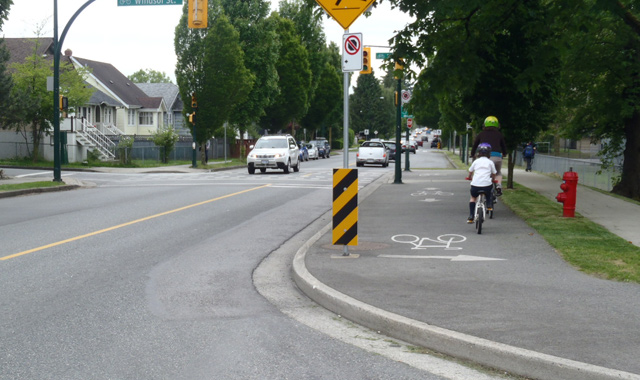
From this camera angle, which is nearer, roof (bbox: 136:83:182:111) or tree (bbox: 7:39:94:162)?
tree (bbox: 7:39:94:162)

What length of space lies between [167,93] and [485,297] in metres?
78.4

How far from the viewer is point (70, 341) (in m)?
5.66

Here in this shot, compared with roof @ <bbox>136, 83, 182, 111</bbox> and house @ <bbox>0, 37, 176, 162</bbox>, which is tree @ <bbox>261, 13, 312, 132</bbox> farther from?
roof @ <bbox>136, 83, 182, 111</bbox>

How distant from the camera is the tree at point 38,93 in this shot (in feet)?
122

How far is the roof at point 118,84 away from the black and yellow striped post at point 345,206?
5945 centimetres

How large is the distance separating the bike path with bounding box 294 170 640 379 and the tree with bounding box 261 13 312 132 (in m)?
56.6

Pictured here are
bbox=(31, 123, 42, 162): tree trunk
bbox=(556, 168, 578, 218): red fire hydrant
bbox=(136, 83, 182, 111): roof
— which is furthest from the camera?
bbox=(136, 83, 182, 111): roof

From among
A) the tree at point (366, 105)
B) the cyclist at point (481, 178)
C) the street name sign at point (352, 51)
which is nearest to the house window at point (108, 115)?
the cyclist at point (481, 178)

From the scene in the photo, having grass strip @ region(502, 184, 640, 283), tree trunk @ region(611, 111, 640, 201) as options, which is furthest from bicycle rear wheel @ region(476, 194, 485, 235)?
tree trunk @ region(611, 111, 640, 201)

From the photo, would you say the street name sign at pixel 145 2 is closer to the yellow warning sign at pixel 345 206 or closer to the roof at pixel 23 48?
the yellow warning sign at pixel 345 206

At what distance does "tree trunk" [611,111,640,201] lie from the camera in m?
22.5

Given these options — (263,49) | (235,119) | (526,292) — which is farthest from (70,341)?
(263,49)

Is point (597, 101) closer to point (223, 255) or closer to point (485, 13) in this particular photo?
point (485, 13)

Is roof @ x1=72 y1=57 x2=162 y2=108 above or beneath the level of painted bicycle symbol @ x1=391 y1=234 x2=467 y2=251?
above
